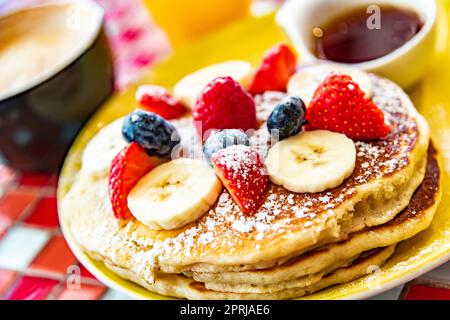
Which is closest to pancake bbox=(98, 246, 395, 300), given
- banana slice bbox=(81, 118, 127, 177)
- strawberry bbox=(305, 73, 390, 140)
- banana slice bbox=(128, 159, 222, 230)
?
banana slice bbox=(128, 159, 222, 230)

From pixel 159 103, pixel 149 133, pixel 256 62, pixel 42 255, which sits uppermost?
pixel 149 133

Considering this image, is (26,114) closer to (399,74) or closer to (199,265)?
(199,265)

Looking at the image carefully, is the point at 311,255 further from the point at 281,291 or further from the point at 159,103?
the point at 159,103

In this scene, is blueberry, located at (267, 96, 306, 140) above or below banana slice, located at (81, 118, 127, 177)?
above

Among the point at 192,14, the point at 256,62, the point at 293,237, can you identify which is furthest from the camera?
the point at 192,14

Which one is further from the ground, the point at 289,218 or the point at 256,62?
the point at 289,218

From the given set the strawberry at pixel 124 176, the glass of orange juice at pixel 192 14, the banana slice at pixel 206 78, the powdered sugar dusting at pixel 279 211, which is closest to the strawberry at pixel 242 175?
the powdered sugar dusting at pixel 279 211

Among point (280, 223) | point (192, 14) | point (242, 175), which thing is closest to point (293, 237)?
point (280, 223)

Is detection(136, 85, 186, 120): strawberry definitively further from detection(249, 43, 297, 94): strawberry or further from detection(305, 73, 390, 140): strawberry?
detection(305, 73, 390, 140): strawberry
